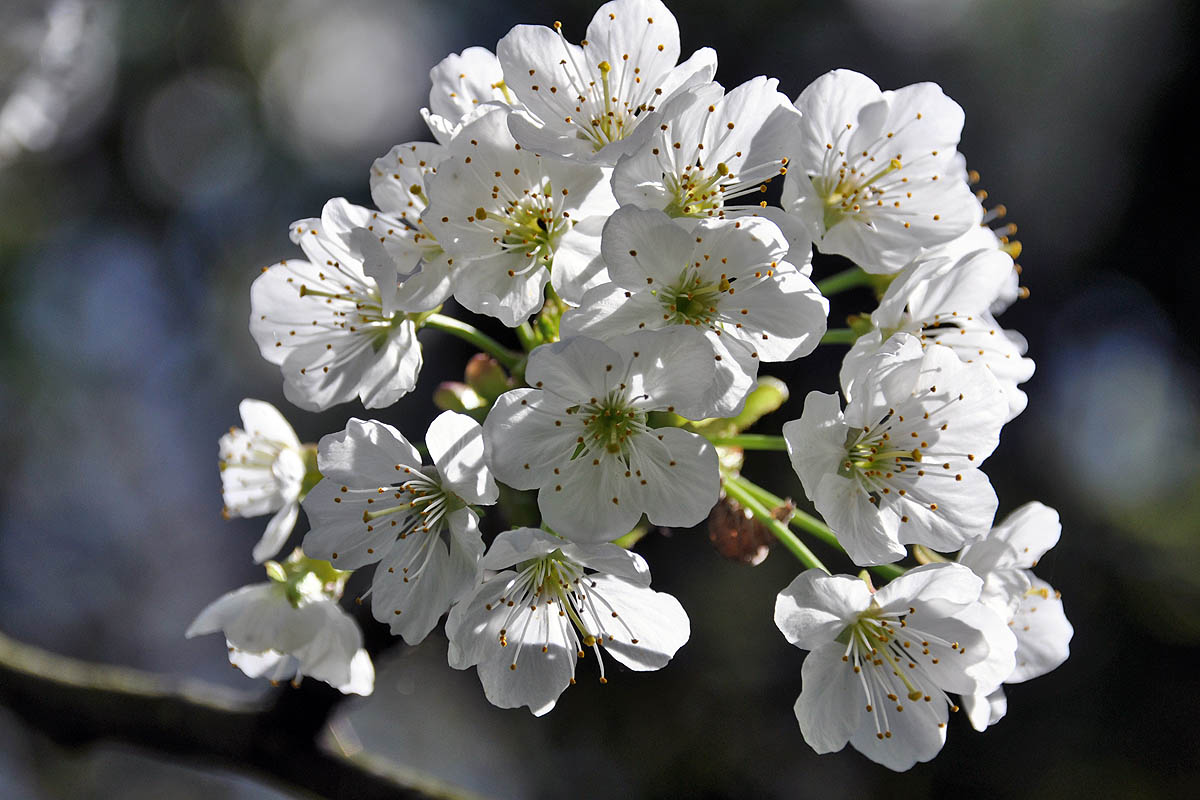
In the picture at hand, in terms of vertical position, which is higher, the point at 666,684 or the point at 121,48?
the point at 121,48

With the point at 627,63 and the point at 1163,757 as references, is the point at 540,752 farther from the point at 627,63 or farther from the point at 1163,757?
the point at 627,63

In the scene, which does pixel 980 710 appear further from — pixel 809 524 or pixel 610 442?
pixel 610 442

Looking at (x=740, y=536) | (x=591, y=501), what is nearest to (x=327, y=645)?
(x=591, y=501)

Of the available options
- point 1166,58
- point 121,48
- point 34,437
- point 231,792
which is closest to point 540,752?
point 231,792

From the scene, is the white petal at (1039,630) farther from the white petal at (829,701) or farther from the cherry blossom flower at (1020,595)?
the white petal at (829,701)

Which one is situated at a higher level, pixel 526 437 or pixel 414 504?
pixel 526 437

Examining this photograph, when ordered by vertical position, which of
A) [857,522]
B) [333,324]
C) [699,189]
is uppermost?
[699,189]
